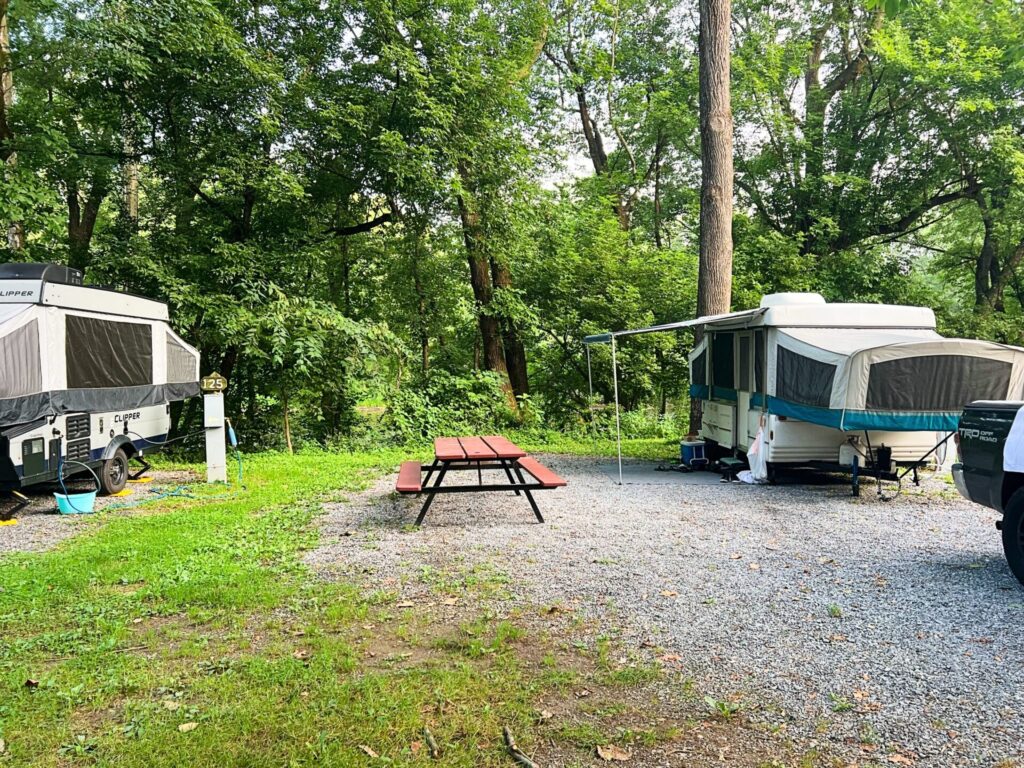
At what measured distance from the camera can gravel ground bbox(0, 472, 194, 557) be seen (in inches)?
225

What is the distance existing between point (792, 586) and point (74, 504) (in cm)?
659

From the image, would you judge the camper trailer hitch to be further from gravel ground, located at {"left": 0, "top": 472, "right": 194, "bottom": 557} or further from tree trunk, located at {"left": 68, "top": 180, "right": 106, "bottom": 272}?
tree trunk, located at {"left": 68, "top": 180, "right": 106, "bottom": 272}

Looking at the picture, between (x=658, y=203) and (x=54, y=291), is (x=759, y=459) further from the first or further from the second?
(x=658, y=203)

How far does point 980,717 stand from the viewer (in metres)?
2.83

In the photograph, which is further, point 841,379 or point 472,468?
point 841,379

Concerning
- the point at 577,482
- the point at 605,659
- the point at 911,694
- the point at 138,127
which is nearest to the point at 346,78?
the point at 138,127

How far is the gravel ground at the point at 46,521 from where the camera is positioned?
5.71 meters

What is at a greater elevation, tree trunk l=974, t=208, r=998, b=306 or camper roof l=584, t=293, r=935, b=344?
tree trunk l=974, t=208, r=998, b=306

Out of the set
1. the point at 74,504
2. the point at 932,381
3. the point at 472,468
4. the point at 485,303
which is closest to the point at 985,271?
the point at 485,303

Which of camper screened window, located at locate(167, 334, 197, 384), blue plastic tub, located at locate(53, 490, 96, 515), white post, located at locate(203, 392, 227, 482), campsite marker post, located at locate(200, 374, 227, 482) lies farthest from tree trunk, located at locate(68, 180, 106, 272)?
blue plastic tub, located at locate(53, 490, 96, 515)

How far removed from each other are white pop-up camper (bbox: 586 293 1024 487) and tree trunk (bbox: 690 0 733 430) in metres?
1.17

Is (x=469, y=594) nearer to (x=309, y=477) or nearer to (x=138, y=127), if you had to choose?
(x=309, y=477)

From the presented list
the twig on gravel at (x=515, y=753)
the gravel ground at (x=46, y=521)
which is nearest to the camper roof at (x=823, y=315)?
the twig on gravel at (x=515, y=753)

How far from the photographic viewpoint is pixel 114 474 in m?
7.75
